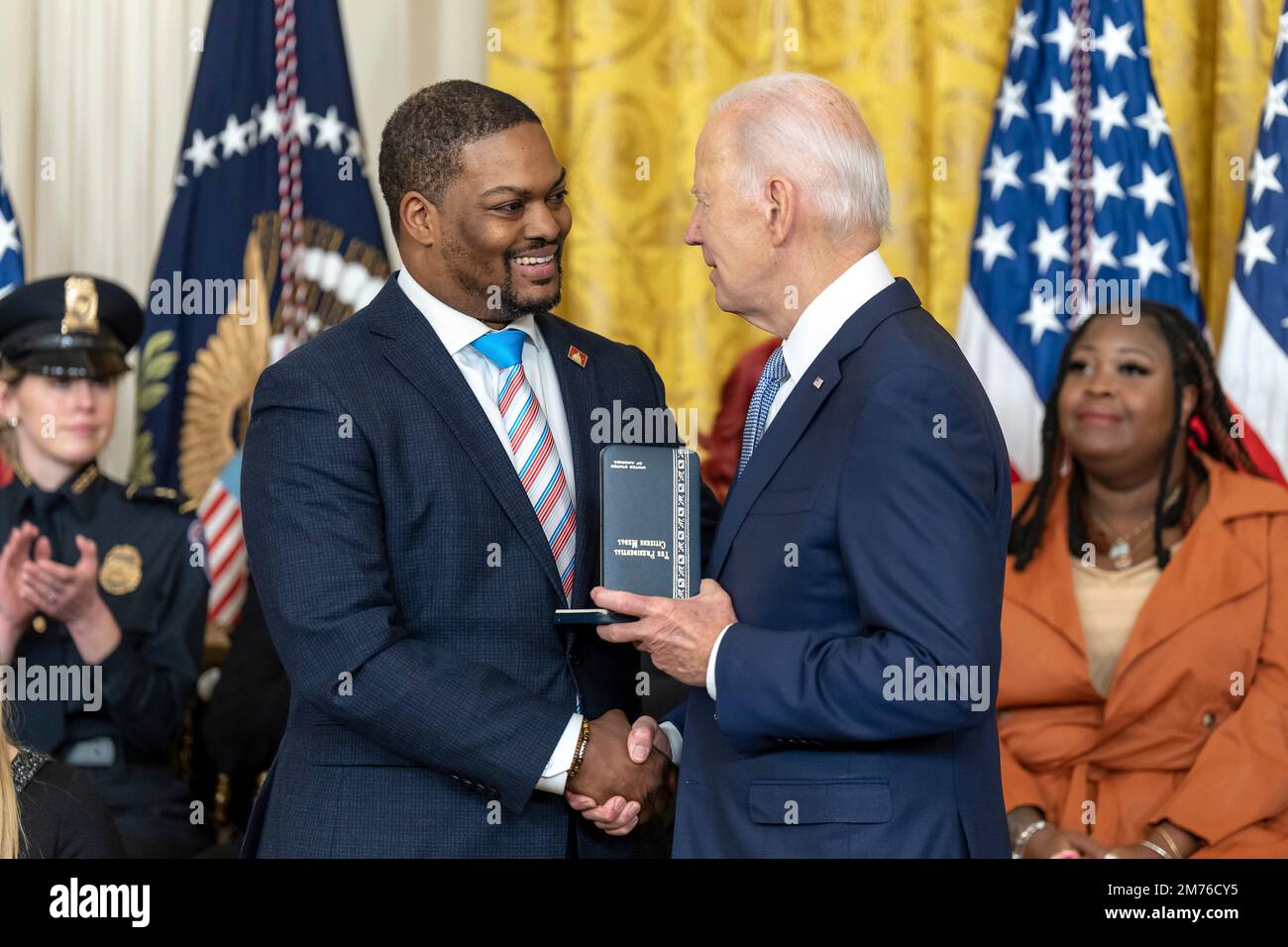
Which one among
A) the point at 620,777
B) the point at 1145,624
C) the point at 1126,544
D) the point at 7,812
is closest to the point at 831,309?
the point at 620,777

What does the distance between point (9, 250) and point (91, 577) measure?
1201mm

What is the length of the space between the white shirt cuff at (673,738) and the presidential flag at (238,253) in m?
2.18

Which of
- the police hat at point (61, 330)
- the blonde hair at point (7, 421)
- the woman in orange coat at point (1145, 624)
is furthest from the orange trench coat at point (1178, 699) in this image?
the blonde hair at point (7, 421)

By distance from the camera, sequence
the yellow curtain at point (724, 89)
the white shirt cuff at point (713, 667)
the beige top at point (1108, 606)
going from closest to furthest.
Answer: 1. the white shirt cuff at point (713, 667)
2. the beige top at point (1108, 606)
3. the yellow curtain at point (724, 89)

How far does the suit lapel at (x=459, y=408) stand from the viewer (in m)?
2.62

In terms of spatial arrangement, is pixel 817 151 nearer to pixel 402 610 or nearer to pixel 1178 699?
pixel 402 610

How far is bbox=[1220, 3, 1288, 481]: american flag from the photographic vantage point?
457 centimetres

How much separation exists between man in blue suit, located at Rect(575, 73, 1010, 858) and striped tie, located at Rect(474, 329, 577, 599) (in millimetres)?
318

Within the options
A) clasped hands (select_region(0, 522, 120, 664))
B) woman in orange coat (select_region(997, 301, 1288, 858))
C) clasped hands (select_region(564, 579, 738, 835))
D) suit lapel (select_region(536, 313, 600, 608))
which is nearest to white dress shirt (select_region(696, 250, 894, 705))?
clasped hands (select_region(564, 579, 738, 835))

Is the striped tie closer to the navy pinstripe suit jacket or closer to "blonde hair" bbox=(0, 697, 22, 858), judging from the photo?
the navy pinstripe suit jacket

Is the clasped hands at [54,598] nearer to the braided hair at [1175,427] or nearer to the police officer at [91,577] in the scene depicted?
the police officer at [91,577]

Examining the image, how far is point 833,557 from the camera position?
7.54ft

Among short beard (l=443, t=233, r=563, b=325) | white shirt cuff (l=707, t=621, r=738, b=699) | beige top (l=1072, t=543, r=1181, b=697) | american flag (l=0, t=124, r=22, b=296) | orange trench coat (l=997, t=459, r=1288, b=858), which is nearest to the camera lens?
white shirt cuff (l=707, t=621, r=738, b=699)
